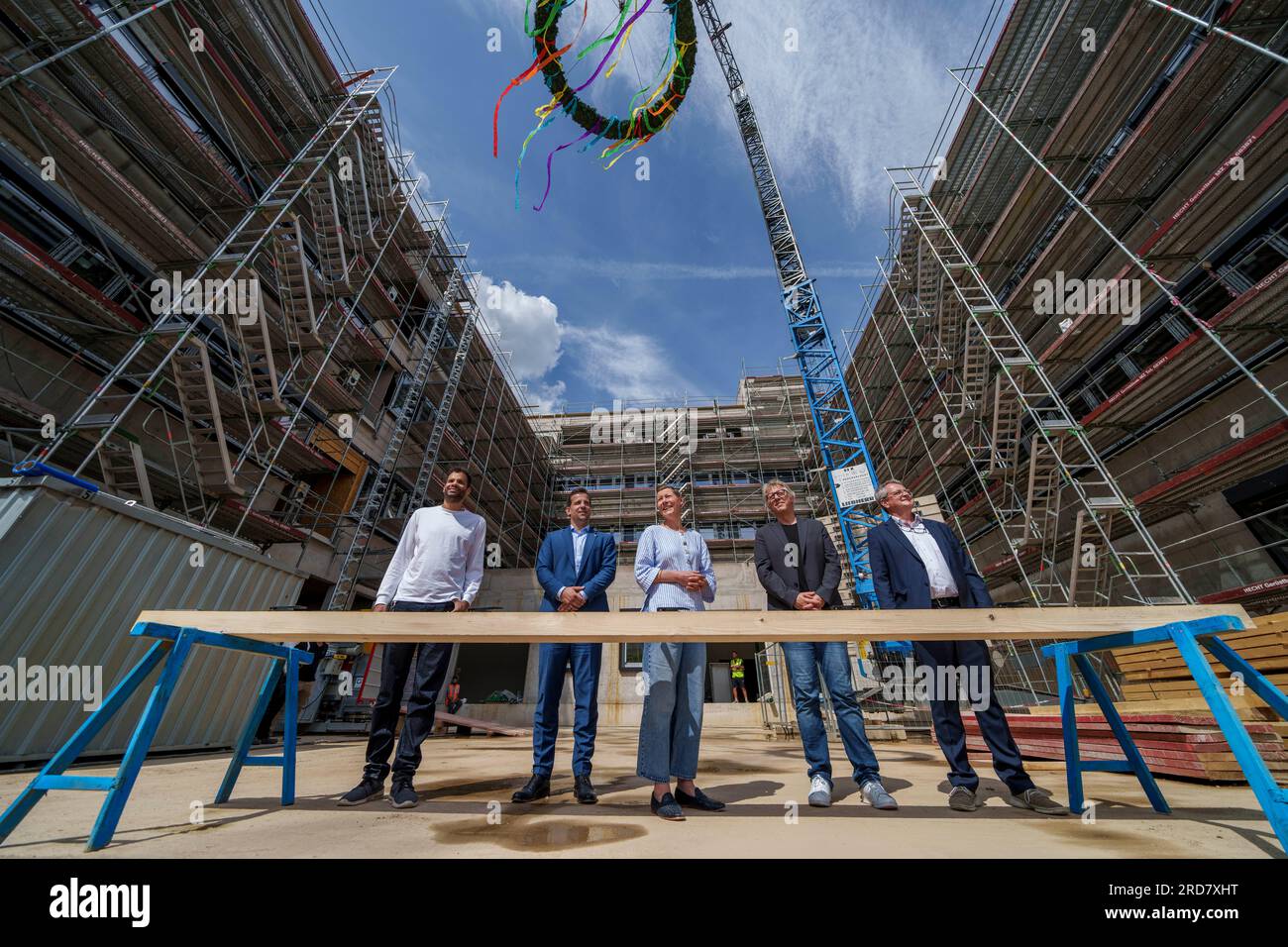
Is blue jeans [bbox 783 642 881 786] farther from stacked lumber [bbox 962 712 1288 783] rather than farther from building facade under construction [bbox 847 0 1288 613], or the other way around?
building facade under construction [bbox 847 0 1288 613]

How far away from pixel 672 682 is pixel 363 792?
5.82ft

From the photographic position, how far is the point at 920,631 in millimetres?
1965

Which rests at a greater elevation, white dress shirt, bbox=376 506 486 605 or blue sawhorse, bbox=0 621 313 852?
white dress shirt, bbox=376 506 486 605

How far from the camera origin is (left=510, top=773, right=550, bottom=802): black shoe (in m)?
2.77

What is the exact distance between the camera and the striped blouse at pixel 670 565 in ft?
9.20

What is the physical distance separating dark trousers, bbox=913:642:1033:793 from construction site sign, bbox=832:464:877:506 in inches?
467

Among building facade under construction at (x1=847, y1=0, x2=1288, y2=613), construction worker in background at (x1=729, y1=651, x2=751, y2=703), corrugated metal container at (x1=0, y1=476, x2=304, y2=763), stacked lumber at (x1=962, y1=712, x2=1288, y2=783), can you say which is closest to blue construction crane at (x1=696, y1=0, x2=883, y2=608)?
building facade under construction at (x1=847, y1=0, x2=1288, y2=613)

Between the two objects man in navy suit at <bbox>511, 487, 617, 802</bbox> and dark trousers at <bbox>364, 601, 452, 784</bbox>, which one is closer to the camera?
dark trousers at <bbox>364, 601, 452, 784</bbox>

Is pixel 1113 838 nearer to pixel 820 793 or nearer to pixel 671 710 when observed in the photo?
pixel 820 793

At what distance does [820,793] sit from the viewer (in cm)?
266
